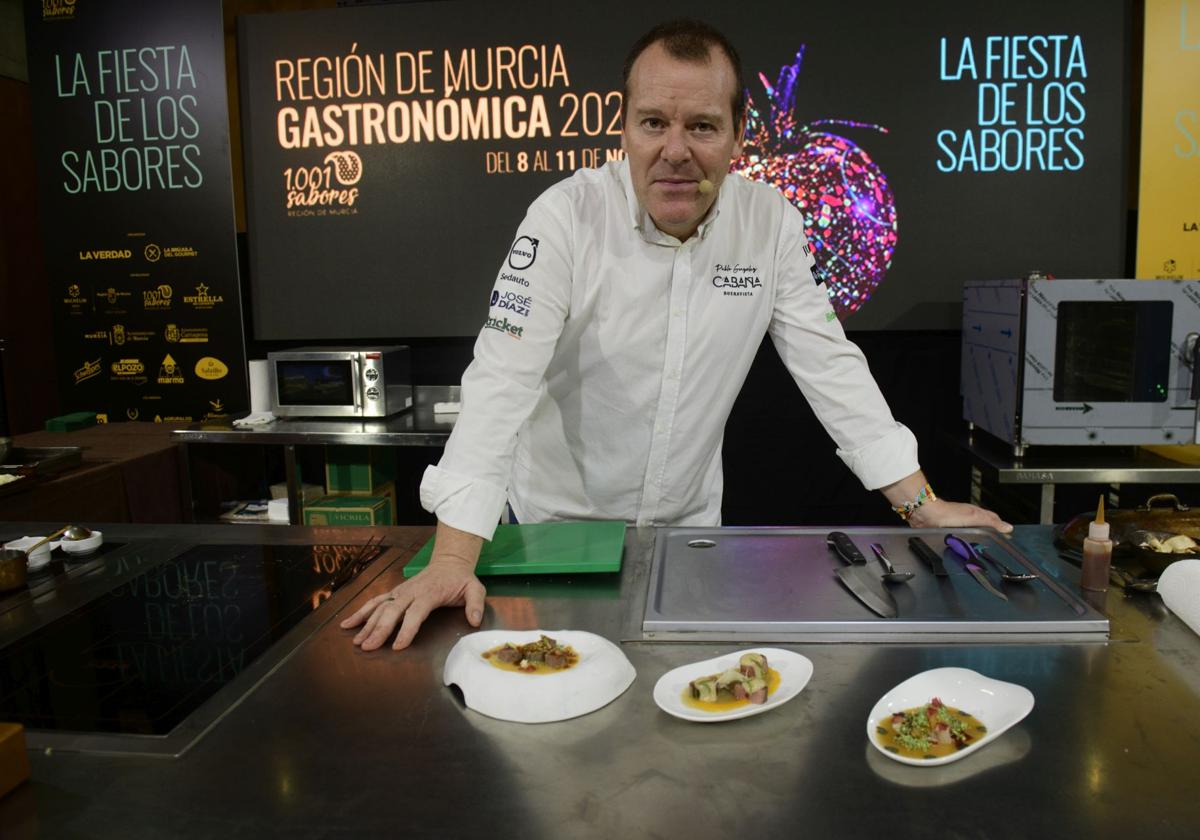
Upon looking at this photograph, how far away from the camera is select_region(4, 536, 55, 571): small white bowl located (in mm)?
1533

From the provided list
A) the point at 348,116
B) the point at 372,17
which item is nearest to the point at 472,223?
the point at 348,116

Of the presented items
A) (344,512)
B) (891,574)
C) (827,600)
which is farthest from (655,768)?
(344,512)

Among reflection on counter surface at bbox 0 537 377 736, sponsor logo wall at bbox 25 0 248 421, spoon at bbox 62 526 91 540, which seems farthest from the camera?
sponsor logo wall at bbox 25 0 248 421

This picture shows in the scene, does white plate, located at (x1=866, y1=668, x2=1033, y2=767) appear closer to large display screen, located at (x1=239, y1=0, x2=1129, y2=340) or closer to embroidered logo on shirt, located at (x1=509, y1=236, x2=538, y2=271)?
embroidered logo on shirt, located at (x1=509, y1=236, x2=538, y2=271)

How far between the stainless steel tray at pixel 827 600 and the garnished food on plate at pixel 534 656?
148 mm

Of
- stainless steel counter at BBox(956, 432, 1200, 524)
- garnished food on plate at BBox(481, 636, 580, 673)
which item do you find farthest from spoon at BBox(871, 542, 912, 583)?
stainless steel counter at BBox(956, 432, 1200, 524)

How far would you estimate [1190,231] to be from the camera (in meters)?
3.38

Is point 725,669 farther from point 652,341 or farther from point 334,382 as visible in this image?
point 334,382

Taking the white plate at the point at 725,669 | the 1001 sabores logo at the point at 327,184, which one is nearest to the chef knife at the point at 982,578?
the white plate at the point at 725,669

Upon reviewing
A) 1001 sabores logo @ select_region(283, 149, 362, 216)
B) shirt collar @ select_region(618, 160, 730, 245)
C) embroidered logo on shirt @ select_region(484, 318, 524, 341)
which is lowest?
embroidered logo on shirt @ select_region(484, 318, 524, 341)

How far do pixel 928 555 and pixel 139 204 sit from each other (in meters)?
3.85

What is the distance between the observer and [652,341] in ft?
5.99

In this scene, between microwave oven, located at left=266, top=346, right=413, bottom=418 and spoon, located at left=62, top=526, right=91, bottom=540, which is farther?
microwave oven, located at left=266, top=346, right=413, bottom=418

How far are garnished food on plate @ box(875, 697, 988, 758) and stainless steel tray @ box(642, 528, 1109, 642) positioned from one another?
200 millimetres
